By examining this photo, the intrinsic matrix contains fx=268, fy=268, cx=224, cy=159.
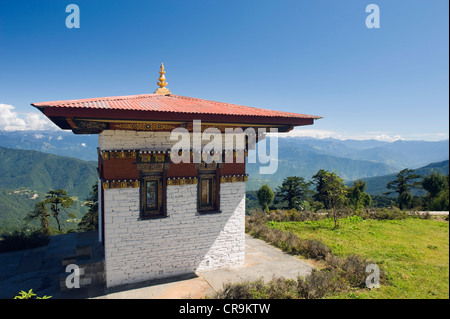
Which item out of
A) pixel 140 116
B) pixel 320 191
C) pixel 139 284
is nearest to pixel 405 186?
pixel 320 191

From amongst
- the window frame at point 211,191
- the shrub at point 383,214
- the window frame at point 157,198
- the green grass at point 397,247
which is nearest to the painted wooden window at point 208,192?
the window frame at point 211,191

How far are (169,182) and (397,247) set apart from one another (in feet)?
31.7

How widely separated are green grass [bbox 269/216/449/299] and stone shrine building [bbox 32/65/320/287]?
3.95 metres

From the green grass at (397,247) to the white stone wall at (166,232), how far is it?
11.7ft

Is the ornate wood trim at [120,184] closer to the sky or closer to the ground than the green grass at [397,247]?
closer to the sky

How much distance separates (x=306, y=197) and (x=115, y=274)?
21760mm

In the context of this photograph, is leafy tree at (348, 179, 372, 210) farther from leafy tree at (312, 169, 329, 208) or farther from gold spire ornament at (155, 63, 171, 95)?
gold spire ornament at (155, 63, 171, 95)

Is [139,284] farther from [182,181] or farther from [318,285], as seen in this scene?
[318,285]

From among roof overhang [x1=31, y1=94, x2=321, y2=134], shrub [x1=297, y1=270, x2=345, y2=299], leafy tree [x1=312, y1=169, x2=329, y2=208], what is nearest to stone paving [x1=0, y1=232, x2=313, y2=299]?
shrub [x1=297, y1=270, x2=345, y2=299]

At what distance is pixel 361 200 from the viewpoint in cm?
2247

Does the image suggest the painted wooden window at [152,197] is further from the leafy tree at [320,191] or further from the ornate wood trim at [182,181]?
the leafy tree at [320,191]

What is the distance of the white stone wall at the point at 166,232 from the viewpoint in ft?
23.2

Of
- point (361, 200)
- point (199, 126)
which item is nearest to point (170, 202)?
point (199, 126)
